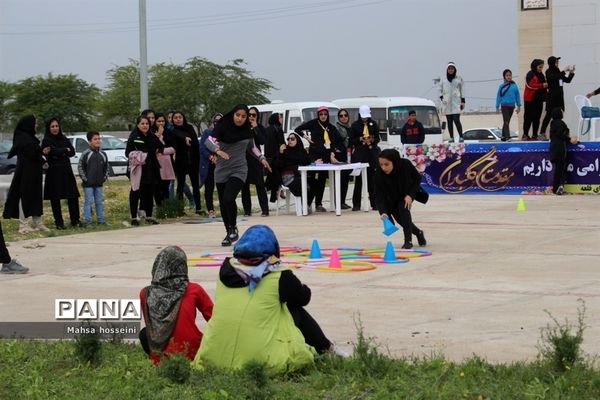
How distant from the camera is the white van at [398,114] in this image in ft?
120

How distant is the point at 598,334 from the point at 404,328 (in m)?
1.41

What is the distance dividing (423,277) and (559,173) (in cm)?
1271

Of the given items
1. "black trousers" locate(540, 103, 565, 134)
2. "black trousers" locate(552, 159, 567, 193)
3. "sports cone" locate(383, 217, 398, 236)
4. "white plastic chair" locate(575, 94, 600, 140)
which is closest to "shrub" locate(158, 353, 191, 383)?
"sports cone" locate(383, 217, 398, 236)

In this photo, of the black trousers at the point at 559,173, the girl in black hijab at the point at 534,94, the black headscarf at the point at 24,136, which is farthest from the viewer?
the girl in black hijab at the point at 534,94

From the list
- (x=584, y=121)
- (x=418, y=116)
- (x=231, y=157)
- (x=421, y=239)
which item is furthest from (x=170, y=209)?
(x=418, y=116)

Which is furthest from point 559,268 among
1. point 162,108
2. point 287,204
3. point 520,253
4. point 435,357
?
point 162,108

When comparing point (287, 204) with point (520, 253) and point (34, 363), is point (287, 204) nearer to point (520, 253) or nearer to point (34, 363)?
point (520, 253)

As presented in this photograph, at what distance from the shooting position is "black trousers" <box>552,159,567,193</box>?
22.4 meters

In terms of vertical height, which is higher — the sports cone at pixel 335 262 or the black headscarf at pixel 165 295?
the black headscarf at pixel 165 295

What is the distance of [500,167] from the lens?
23969mm

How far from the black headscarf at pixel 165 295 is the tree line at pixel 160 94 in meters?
59.5

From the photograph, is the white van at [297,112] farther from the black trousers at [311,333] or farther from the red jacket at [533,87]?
the black trousers at [311,333]

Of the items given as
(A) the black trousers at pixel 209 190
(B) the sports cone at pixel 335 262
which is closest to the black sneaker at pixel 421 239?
(B) the sports cone at pixel 335 262

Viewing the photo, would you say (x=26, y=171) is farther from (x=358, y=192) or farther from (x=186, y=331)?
(x=186, y=331)
